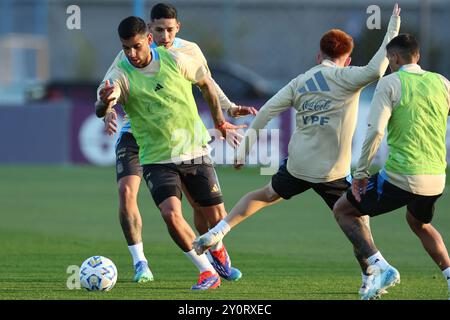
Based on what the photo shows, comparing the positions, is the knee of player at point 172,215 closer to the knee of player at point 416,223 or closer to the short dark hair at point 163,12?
the knee of player at point 416,223

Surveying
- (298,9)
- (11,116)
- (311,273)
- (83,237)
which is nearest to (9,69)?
(298,9)

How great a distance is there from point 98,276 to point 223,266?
1.38 metres

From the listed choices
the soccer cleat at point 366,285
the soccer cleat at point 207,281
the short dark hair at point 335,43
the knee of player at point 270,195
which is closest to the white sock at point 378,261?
the soccer cleat at point 366,285

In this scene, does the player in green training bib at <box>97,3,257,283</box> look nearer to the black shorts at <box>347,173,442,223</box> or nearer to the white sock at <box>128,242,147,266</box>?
the white sock at <box>128,242,147,266</box>

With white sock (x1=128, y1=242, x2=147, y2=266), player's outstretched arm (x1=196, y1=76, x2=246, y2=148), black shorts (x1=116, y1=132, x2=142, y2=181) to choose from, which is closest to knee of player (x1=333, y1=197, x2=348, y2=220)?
player's outstretched arm (x1=196, y1=76, x2=246, y2=148)

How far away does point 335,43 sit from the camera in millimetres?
9719

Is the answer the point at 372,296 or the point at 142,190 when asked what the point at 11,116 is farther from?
the point at 372,296

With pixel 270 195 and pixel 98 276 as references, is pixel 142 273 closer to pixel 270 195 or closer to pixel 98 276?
pixel 98 276

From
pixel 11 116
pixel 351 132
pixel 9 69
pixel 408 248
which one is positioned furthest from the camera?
pixel 9 69

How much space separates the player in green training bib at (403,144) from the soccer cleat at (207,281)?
1.49 metres

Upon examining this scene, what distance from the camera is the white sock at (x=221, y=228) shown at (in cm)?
984

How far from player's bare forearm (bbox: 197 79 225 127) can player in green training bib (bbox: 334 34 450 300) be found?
172 centimetres

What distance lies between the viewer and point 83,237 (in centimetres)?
1459

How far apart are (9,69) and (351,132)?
3690 centimetres
